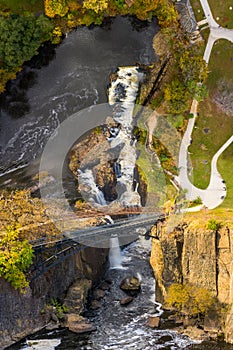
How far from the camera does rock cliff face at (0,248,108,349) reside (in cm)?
3884

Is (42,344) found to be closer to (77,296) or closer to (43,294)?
(43,294)

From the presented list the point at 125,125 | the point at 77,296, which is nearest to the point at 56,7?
the point at 125,125

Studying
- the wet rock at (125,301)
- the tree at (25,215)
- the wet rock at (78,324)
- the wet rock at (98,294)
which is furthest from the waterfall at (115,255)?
the tree at (25,215)

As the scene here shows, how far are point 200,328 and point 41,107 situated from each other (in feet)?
67.0

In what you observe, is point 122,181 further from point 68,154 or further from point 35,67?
point 35,67

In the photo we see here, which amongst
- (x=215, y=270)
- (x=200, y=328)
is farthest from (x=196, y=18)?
(x=200, y=328)

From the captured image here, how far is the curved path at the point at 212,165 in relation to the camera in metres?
42.7

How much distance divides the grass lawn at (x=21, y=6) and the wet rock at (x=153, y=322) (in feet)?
79.6

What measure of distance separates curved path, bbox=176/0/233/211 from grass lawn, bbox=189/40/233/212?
338mm

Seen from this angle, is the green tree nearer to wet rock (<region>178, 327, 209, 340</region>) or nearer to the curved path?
the curved path

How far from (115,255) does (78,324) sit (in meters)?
7.56

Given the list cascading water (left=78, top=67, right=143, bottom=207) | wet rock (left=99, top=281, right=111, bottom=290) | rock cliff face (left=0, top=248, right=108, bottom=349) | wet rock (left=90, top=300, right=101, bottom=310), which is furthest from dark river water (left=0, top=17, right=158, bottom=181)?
wet rock (left=90, top=300, right=101, bottom=310)

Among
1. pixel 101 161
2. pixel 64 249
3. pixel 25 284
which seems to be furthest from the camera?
pixel 101 161

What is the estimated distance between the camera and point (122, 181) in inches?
1758
